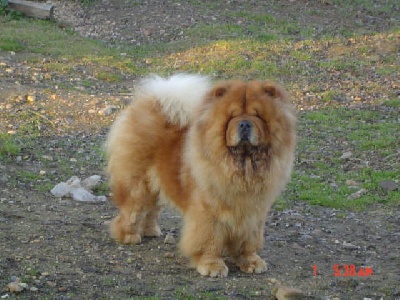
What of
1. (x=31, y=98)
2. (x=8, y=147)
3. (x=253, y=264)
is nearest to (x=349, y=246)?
(x=253, y=264)

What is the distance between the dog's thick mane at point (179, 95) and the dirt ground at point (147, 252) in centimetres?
111

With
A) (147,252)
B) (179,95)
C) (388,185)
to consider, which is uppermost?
(179,95)

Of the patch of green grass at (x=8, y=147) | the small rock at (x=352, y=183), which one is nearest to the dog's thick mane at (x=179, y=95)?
the patch of green grass at (x=8, y=147)

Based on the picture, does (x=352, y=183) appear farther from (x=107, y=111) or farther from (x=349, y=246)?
(x=107, y=111)

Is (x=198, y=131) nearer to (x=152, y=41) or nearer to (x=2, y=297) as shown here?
(x=2, y=297)

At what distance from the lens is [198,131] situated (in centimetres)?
575

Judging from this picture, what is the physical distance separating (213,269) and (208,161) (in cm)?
81

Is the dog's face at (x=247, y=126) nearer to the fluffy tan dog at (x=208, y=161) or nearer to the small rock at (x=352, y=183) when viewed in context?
the fluffy tan dog at (x=208, y=161)

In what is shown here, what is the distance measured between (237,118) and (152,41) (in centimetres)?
991

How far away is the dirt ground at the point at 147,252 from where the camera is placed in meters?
5.46

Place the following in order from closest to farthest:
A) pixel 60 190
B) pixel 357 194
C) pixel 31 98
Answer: pixel 60 190
pixel 357 194
pixel 31 98

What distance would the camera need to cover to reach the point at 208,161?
223 inches
